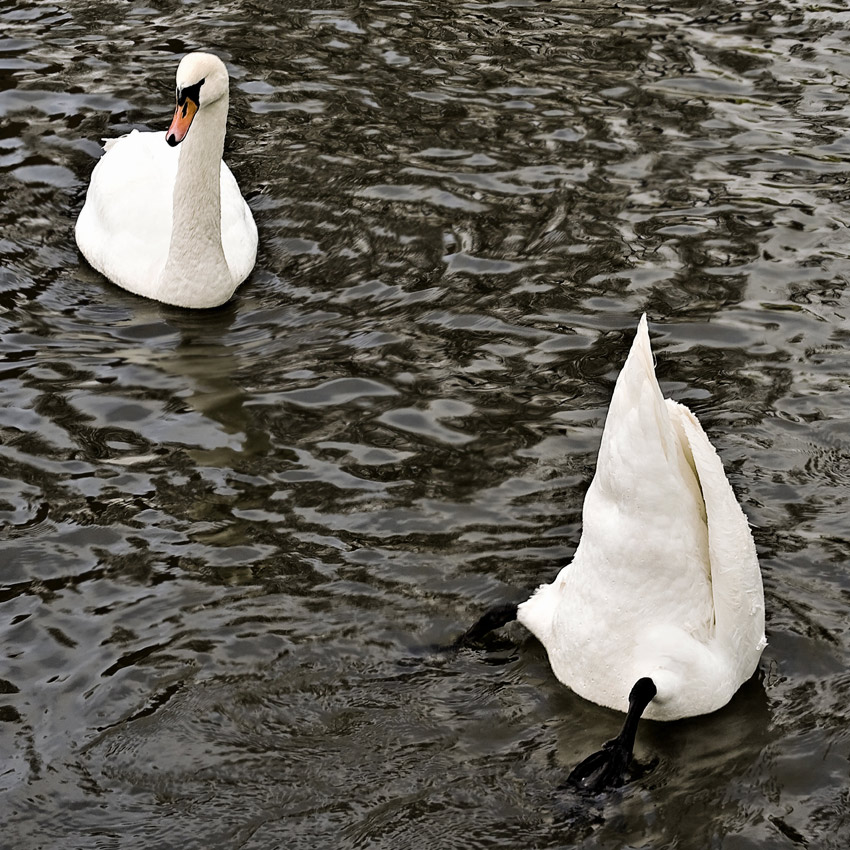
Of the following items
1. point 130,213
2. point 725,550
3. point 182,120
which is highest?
point 182,120

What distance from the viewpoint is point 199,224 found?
28.3 feet

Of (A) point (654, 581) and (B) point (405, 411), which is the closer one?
(A) point (654, 581)

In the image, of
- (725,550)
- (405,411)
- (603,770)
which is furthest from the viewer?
(405,411)

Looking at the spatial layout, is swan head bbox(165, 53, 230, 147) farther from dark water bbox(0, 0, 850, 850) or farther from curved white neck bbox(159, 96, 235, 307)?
dark water bbox(0, 0, 850, 850)

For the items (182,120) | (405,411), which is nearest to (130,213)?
(182,120)

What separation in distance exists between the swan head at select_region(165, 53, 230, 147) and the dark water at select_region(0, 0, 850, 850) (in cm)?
106

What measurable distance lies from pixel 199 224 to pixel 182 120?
622mm

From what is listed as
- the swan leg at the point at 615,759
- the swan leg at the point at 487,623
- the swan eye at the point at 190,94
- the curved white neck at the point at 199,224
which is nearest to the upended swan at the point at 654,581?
the swan leg at the point at 615,759

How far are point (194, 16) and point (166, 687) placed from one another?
8.38 meters

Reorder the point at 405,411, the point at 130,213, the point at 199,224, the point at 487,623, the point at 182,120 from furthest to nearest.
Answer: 1. the point at 130,213
2. the point at 199,224
3. the point at 182,120
4. the point at 405,411
5. the point at 487,623

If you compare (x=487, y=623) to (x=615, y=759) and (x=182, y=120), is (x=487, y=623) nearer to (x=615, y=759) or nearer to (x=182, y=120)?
(x=615, y=759)

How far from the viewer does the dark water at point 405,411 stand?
514 cm

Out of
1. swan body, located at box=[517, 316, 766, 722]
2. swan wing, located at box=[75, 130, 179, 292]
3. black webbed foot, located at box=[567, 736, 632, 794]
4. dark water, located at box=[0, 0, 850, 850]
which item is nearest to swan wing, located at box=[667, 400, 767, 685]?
swan body, located at box=[517, 316, 766, 722]

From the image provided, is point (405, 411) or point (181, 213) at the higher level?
point (181, 213)
